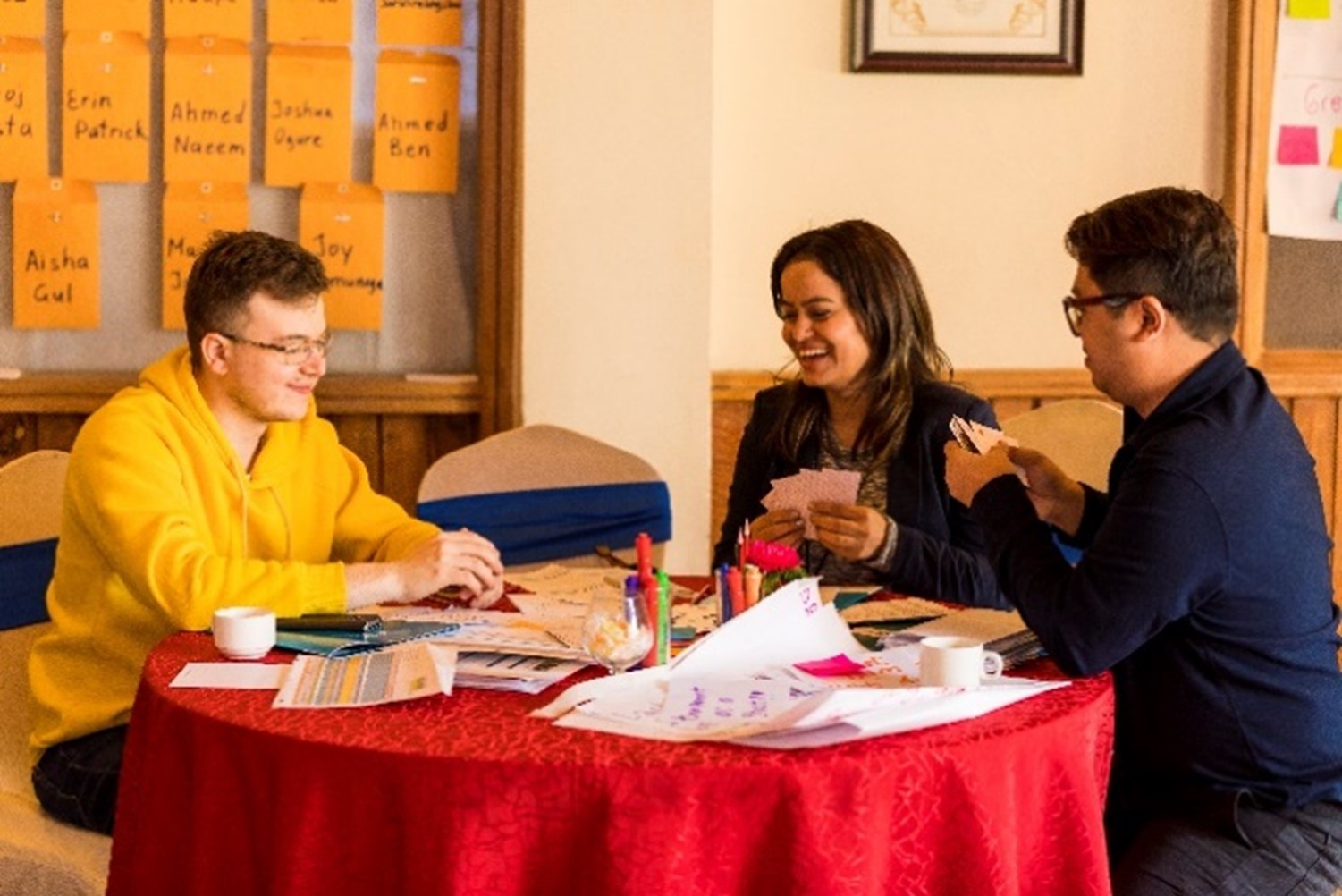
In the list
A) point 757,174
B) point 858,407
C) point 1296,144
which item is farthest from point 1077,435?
point 1296,144

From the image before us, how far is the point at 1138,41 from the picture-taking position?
12.1ft

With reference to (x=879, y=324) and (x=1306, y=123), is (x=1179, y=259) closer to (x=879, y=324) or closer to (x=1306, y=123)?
(x=879, y=324)

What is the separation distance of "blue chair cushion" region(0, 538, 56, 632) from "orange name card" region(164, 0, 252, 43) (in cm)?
117

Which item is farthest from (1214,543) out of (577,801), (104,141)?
(104,141)

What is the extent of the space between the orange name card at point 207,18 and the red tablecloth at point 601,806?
6.11 ft

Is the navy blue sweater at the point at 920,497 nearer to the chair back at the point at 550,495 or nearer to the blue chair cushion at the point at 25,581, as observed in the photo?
the chair back at the point at 550,495

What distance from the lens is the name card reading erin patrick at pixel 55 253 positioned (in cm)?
321

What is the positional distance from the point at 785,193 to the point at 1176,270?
1.66 metres

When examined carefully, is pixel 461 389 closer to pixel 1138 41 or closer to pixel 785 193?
pixel 785 193

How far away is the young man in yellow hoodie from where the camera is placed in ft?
7.21

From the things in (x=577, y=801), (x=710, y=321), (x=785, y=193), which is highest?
(x=785, y=193)

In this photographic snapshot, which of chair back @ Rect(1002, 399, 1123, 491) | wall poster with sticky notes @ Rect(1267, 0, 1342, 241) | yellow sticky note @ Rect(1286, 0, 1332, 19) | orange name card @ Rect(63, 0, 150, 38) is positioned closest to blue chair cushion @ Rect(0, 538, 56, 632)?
orange name card @ Rect(63, 0, 150, 38)

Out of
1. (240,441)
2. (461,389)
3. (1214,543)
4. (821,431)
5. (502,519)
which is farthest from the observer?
(461,389)

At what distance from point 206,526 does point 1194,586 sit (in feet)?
4.42
